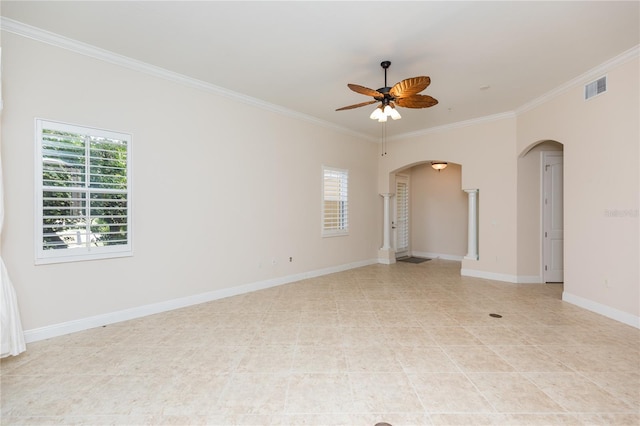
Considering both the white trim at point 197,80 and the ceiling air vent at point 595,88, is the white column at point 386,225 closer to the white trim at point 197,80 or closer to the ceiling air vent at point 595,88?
the white trim at point 197,80

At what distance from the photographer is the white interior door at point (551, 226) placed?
554 cm

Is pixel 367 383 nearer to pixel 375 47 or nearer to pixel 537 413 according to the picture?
pixel 537 413

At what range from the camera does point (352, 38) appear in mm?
3178

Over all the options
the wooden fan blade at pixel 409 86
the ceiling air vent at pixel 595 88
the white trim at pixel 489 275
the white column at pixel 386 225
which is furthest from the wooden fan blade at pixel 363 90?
the white trim at pixel 489 275

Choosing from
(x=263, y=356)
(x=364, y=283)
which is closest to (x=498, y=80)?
(x=364, y=283)

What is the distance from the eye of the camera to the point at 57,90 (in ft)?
10.5

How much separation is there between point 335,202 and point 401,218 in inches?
108

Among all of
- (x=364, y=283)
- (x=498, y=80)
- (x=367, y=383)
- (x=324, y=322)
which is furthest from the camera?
(x=364, y=283)

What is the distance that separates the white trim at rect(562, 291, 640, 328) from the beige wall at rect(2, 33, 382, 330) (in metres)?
4.03

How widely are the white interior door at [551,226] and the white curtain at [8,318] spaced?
25.0 ft

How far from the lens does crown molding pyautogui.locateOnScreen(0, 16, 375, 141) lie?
2984mm

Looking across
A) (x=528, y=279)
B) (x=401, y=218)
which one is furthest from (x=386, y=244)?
(x=528, y=279)

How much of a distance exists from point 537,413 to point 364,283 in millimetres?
3595

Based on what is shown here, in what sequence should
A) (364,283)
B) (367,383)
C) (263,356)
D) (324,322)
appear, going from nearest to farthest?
(367,383), (263,356), (324,322), (364,283)
